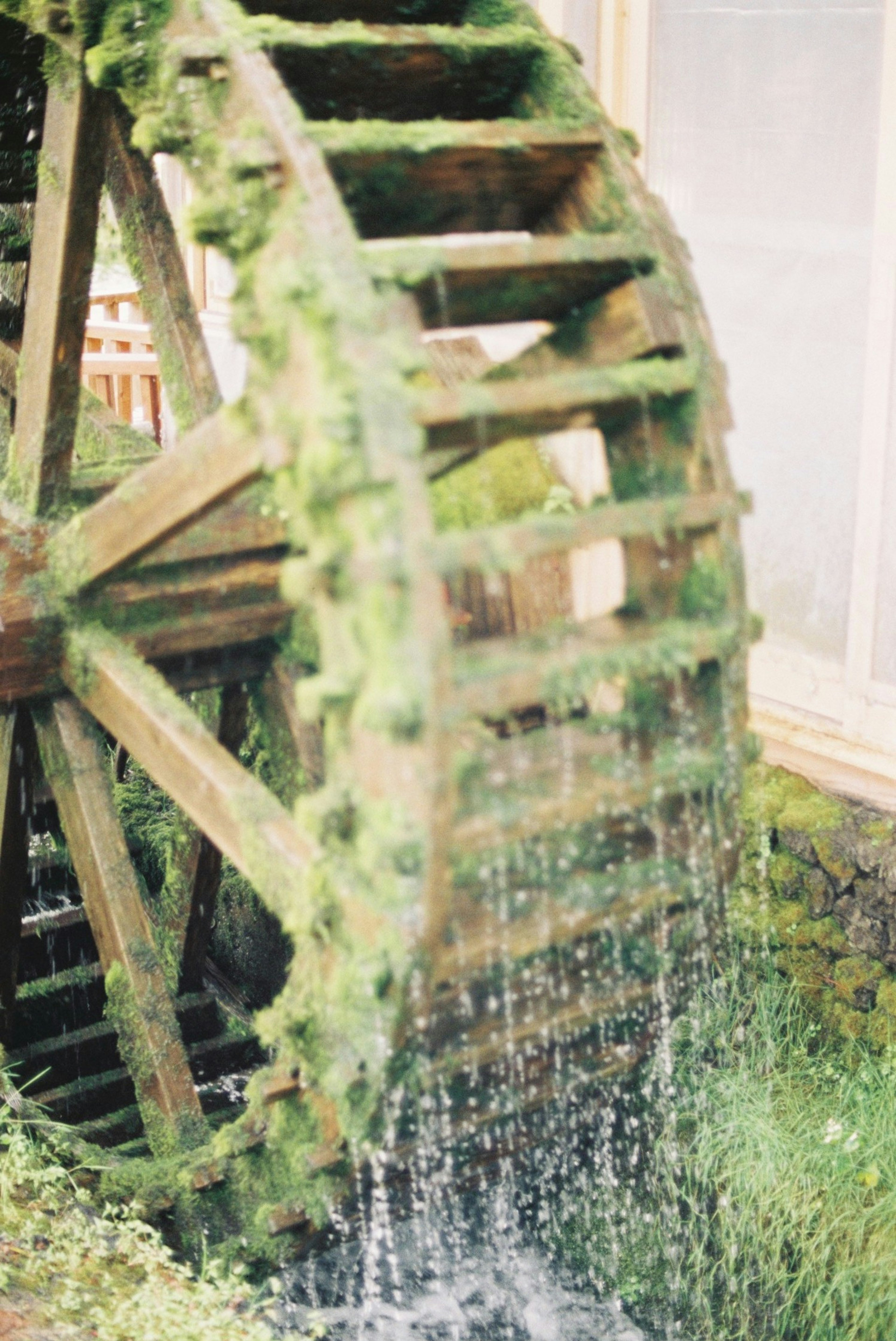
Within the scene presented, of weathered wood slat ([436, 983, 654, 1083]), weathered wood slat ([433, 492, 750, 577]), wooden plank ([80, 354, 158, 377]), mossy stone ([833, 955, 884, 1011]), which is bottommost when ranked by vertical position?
mossy stone ([833, 955, 884, 1011])

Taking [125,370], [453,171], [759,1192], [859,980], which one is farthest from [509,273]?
[125,370]

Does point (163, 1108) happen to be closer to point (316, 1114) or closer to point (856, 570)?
point (316, 1114)

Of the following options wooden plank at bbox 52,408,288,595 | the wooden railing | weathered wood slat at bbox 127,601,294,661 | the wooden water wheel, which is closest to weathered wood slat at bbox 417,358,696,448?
the wooden water wheel

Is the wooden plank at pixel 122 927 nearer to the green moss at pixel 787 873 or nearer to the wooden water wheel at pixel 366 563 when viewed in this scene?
the wooden water wheel at pixel 366 563

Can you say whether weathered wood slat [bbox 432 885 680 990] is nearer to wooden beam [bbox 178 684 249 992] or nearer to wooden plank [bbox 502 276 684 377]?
wooden plank [bbox 502 276 684 377]

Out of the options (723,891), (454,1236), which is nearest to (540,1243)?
(454,1236)

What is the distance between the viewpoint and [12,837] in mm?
4281

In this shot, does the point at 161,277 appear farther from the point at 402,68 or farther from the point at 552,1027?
the point at 552,1027

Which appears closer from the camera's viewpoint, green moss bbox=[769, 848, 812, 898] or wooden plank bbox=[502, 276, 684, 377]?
wooden plank bbox=[502, 276, 684, 377]

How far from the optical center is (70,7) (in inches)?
131

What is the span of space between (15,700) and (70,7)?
5.85 ft

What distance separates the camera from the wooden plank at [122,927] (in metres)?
3.75

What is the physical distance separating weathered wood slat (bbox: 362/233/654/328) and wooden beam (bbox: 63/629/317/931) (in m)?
1.10

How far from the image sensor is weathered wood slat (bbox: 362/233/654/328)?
103 inches
